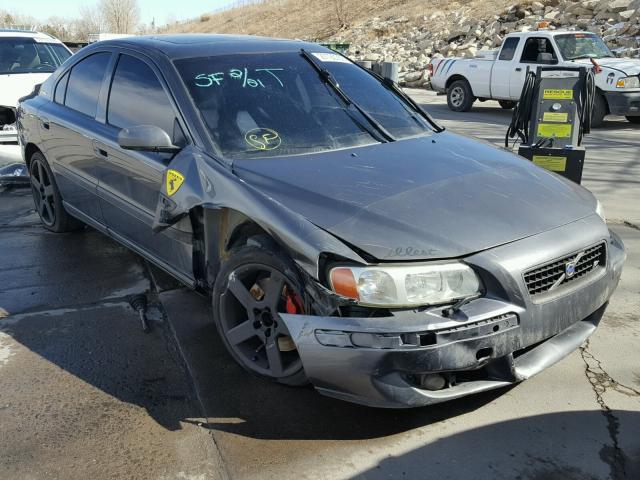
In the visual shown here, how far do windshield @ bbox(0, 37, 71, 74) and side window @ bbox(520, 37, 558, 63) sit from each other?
9066mm

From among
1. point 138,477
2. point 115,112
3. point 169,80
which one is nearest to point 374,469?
point 138,477

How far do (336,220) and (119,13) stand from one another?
65.9 metres

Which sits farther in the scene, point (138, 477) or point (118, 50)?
point (118, 50)

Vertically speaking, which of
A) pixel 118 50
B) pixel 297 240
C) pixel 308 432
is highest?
pixel 118 50

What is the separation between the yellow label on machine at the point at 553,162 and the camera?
6.23 metres

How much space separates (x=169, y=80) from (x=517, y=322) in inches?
96.0

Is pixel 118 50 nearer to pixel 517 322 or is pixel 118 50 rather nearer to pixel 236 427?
pixel 236 427

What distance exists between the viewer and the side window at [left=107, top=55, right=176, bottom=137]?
391 cm

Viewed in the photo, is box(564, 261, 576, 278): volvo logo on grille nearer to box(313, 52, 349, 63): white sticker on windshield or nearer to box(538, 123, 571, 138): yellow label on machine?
box(313, 52, 349, 63): white sticker on windshield

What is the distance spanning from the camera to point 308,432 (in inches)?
118

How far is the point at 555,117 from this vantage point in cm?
629

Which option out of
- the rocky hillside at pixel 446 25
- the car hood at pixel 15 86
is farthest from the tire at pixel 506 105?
the car hood at pixel 15 86

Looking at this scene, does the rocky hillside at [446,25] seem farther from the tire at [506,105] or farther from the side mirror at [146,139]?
the side mirror at [146,139]

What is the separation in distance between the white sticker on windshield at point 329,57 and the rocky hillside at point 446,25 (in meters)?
15.3
